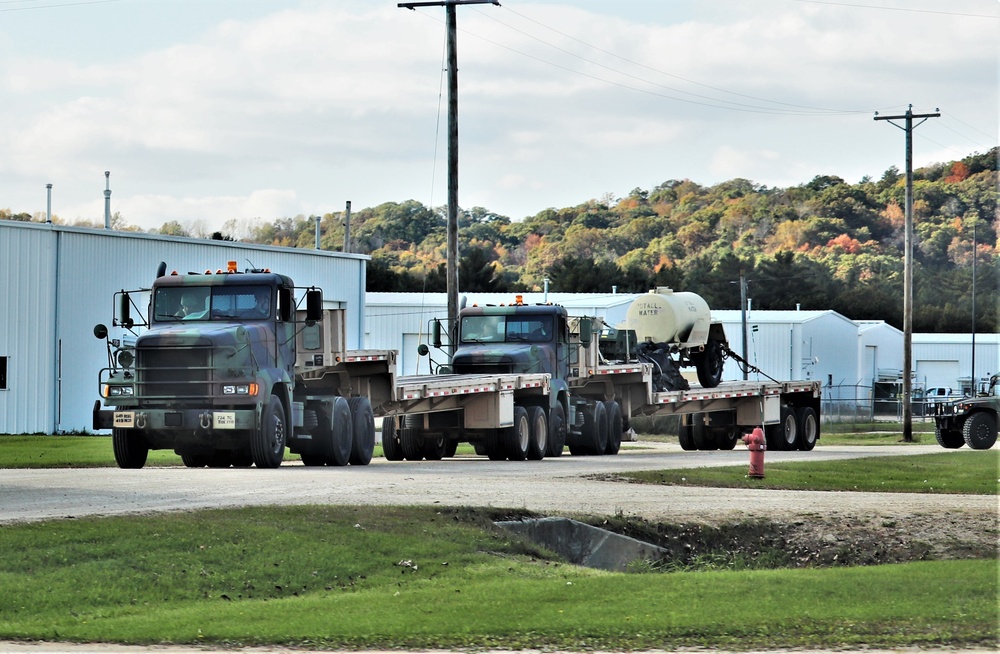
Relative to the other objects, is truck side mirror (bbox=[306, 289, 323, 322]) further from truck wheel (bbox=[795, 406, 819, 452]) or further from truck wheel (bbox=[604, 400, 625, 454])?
truck wheel (bbox=[795, 406, 819, 452])

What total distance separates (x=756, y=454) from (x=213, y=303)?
9132 millimetres

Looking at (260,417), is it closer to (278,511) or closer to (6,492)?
(6,492)

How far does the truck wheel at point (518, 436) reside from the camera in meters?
29.9

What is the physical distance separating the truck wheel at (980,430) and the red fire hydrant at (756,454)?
1978 centimetres

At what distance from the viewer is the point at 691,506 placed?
19.3 meters

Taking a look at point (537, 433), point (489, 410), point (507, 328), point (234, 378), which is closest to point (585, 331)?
point (507, 328)

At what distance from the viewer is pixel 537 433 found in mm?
30812

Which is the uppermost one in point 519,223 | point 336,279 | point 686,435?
point 519,223

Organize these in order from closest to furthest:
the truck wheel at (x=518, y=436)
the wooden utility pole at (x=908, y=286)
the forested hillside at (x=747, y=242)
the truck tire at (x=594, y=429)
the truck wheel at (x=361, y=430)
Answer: the truck wheel at (x=361, y=430) → the truck wheel at (x=518, y=436) → the truck tire at (x=594, y=429) → the wooden utility pole at (x=908, y=286) → the forested hillside at (x=747, y=242)

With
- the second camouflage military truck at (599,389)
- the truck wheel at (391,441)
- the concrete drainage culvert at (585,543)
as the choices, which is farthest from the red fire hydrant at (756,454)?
the concrete drainage culvert at (585,543)

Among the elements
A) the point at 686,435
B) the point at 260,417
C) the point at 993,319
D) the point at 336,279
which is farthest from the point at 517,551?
the point at 993,319

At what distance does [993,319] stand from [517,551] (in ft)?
310

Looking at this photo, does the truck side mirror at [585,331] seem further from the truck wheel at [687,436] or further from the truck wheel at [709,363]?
the truck wheel at [709,363]

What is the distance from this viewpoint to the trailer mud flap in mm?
28984
